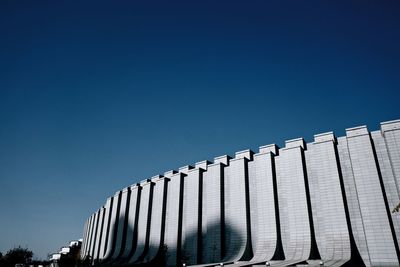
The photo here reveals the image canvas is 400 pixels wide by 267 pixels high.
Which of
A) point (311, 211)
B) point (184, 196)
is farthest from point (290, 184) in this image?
point (184, 196)

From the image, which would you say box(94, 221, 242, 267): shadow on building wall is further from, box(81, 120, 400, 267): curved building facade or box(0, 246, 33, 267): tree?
box(0, 246, 33, 267): tree

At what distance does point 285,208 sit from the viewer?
182 feet

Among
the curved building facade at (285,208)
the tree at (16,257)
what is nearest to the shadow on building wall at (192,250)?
the curved building facade at (285,208)

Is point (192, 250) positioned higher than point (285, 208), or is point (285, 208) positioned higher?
point (285, 208)

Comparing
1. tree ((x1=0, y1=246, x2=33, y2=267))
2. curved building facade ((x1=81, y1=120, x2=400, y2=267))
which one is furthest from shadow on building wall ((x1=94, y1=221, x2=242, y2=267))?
tree ((x1=0, y1=246, x2=33, y2=267))

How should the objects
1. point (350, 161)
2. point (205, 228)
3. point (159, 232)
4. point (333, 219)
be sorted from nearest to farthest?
point (333, 219), point (350, 161), point (205, 228), point (159, 232)

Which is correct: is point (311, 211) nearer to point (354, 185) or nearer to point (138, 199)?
point (354, 185)

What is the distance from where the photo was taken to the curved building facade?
150 ft

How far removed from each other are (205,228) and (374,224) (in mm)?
33358

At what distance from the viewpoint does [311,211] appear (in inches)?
2053

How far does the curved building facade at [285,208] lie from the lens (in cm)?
4575

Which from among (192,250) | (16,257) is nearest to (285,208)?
(192,250)

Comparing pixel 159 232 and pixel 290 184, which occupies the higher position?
pixel 290 184

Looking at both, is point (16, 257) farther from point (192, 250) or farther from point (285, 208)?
point (285, 208)
